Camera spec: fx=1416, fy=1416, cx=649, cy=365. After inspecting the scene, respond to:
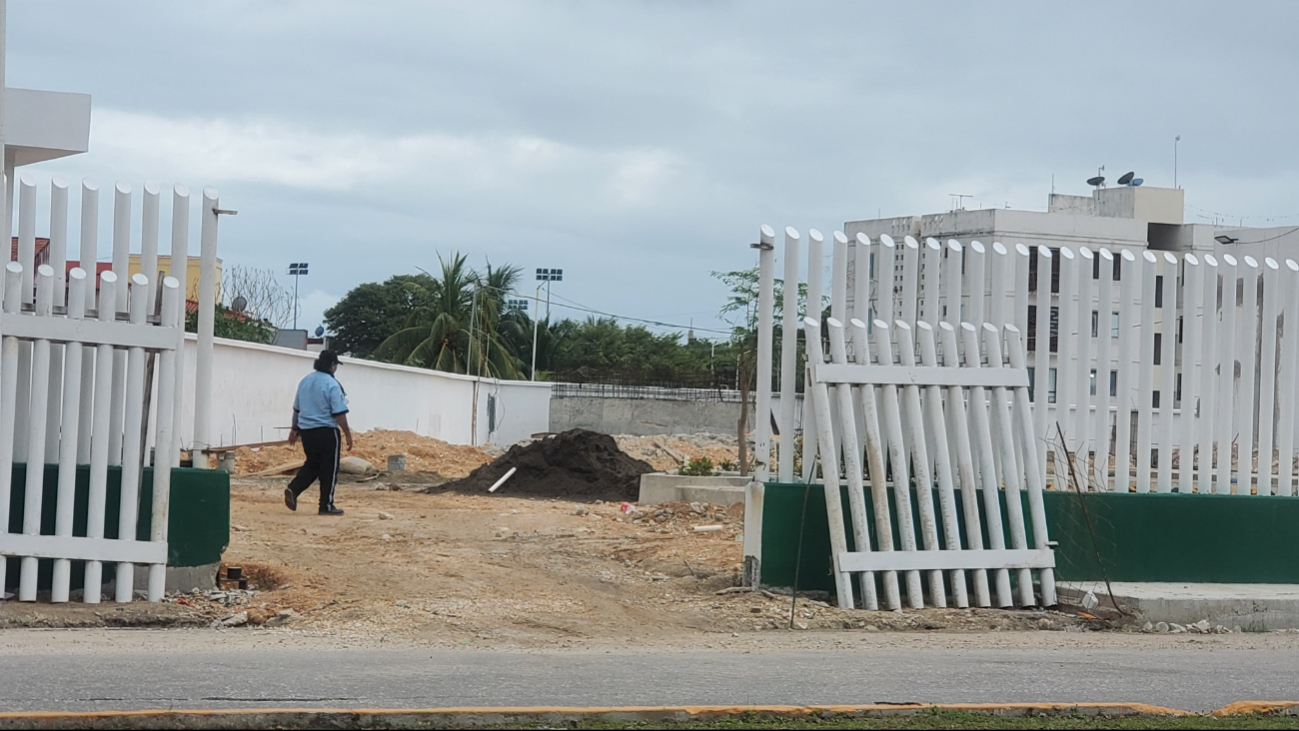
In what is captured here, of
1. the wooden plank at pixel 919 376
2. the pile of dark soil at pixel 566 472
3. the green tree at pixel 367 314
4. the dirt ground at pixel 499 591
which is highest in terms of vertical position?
the green tree at pixel 367 314

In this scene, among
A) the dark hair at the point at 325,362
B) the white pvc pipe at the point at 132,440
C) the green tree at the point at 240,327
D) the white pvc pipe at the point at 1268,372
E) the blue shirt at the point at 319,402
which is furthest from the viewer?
the green tree at the point at 240,327

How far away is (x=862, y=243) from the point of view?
9328 mm

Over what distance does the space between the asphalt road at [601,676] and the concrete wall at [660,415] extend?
38.6 m

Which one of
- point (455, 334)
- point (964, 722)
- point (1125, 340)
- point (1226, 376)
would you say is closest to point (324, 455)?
point (1125, 340)

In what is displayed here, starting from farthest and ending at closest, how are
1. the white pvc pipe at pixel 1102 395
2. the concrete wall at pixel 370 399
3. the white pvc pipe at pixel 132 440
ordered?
the concrete wall at pixel 370 399
the white pvc pipe at pixel 1102 395
the white pvc pipe at pixel 132 440

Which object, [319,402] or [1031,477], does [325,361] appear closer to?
[319,402]

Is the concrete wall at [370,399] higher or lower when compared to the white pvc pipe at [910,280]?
lower

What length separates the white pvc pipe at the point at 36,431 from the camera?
8.26 metres

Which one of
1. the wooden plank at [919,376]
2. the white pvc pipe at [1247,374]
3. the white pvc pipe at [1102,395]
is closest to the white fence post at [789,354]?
the wooden plank at [919,376]

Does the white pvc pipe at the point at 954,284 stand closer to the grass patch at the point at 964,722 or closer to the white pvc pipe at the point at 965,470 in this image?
the white pvc pipe at the point at 965,470

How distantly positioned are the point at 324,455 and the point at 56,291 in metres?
5.62

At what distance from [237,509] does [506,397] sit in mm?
30029

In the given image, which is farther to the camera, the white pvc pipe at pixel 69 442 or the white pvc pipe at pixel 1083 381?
the white pvc pipe at pixel 1083 381

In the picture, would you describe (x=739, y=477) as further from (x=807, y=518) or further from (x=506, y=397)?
(x=506, y=397)
